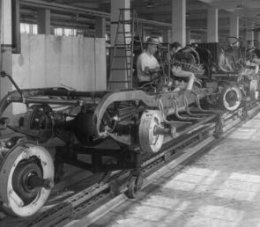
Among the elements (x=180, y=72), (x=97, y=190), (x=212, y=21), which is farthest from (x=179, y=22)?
(x=97, y=190)

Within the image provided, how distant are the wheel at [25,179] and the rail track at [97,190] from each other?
319 millimetres

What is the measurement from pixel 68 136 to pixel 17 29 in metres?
3.75

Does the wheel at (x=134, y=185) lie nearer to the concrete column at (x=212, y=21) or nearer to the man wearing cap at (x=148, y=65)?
the man wearing cap at (x=148, y=65)

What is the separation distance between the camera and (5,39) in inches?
306

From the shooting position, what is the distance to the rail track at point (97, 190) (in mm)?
3951

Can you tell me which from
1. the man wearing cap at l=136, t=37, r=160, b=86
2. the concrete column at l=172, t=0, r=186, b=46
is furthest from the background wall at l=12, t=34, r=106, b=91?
the concrete column at l=172, t=0, r=186, b=46

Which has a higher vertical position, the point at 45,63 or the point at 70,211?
the point at 45,63

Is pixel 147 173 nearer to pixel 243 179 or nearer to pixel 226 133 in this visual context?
pixel 243 179

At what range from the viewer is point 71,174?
561 cm

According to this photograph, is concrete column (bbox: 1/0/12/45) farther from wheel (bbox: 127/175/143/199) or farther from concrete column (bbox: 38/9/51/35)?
concrete column (bbox: 38/9/51/35)

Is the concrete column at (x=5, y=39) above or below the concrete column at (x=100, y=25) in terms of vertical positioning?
below

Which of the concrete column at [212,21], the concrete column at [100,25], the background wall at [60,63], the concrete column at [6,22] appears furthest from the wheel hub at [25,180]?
the concrete column at [100,25]

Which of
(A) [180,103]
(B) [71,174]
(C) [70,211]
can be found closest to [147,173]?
(B) [71,174]

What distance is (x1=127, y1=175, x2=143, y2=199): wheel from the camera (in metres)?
4.78
